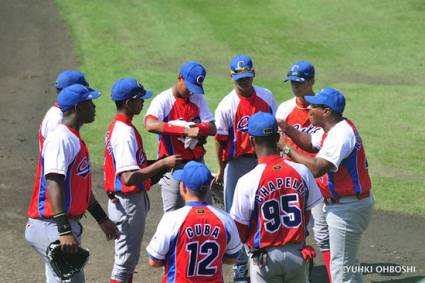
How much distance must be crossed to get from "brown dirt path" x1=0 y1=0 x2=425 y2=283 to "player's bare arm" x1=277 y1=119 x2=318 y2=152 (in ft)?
5.09

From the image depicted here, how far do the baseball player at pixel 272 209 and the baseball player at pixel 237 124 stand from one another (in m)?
2.51

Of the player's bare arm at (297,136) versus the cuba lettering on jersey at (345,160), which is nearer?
the cuba lettering on jersey at (345,160)

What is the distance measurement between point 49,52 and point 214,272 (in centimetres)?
1378

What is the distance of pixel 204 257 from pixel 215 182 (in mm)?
3589

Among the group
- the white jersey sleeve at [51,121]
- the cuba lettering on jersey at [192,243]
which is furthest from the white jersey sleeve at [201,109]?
the cuba lettering on jersey at [192,243]

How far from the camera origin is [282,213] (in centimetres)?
655

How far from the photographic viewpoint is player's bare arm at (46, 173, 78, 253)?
6.52m

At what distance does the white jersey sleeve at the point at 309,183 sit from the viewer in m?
6.64

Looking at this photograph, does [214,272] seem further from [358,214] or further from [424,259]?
[424,259]

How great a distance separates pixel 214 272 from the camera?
6.11 metres

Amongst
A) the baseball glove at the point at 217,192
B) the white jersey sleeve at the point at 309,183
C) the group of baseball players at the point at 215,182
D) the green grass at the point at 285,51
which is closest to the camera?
the group of baseball players at the point at 215,182

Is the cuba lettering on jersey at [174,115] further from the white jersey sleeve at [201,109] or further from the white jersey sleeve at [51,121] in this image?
the white jersey sleeve at [51,121]

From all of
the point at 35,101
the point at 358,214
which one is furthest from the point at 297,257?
the point at 35,101

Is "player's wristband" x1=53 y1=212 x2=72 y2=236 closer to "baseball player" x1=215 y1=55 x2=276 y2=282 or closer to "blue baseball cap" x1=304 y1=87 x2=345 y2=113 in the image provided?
"blue baseball cap" x1=304 y1=87 x2=345 y2=113
